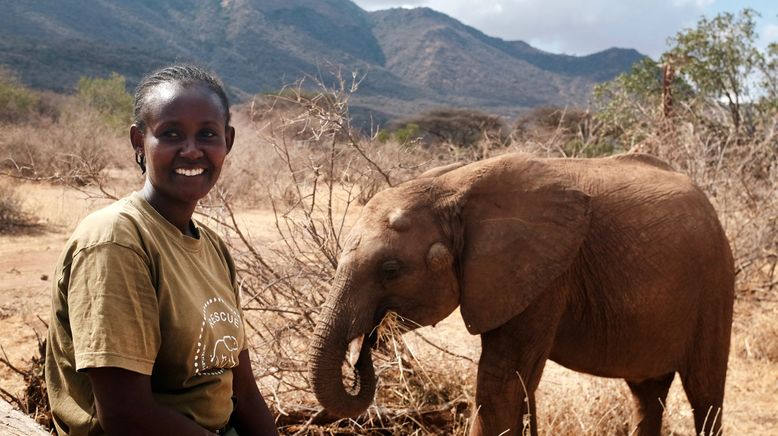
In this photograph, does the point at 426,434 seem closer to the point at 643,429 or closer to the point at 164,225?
the point at 643,429

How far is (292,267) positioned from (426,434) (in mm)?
1656

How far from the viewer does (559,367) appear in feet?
20.2

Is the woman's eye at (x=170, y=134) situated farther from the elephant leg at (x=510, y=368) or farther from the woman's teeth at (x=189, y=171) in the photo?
the elephant leg at (x=510, y=368)

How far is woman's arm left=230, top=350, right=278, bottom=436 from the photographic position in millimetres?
2377

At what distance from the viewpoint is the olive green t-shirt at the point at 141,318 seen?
1.70 m

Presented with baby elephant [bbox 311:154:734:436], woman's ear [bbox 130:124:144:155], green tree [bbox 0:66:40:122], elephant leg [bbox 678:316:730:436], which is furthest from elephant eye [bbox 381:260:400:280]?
green tree [bbox 0:66:40:122]

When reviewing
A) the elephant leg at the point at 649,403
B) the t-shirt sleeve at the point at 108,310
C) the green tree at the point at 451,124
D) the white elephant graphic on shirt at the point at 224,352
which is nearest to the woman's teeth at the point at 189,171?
the t-shirt sleeve at the point at 108,310

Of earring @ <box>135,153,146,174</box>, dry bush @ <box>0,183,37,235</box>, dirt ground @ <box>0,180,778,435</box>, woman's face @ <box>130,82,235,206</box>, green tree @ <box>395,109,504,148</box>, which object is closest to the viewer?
woman's face @ <box>130,82,235,206</box>

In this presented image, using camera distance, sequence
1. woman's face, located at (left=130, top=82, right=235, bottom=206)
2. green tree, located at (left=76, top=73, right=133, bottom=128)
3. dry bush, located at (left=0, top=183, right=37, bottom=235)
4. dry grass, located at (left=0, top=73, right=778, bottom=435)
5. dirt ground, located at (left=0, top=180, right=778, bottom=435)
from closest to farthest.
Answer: woman's face, located at (left=130, top=82, right=235, bottom=206), dry grass, located at (left=0, top=73, right=778, bottom=435), dirt ground, located at (left=0, top=180, right=778, bottom=435), dry bush, located at (left=0, top=183, right=37, bottom=235), green tree, located at (left=76, top=73, right=133, bottom=128)

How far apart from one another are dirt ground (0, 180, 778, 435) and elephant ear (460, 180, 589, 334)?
1.00 meters

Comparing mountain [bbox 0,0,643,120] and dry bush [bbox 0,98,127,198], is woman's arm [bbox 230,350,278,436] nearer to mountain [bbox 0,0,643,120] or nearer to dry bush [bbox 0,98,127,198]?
dry bush [bbox 0,98,127,198]

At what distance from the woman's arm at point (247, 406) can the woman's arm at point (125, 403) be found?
573mm

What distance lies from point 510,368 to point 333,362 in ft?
2.67

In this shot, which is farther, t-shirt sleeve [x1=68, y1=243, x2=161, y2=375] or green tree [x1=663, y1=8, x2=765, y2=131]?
green tree [x1=663, y1=8, x2=765, y2=131]
